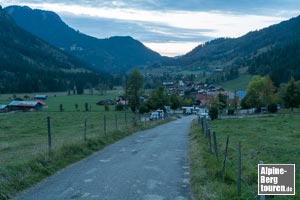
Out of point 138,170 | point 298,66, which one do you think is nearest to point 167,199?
point 138,170

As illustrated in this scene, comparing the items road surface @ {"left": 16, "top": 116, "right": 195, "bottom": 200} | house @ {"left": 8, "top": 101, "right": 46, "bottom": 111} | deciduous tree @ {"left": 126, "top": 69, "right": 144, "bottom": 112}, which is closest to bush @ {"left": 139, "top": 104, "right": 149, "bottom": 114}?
deciduous tree @ {"left": 126, "top": 69, "right": 144, "bottom": 112}

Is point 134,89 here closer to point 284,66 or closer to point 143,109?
point 143,109

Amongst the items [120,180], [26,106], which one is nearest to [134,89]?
[26,106]

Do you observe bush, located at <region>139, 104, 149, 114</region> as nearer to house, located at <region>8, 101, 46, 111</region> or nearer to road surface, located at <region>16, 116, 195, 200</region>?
house, located at <region>8, 101, 46, 111</region>

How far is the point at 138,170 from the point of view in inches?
599

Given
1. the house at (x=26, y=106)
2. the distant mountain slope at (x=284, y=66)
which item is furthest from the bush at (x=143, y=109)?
the distant mountain slope at (x=284, y=66)

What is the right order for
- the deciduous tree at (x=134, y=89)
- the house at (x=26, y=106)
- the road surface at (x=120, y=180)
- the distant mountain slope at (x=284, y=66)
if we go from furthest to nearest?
the distant mountain slope at (x=284, y=66)
the house at (x=26, y=106)
the deciduous tree at (x=134, y=89)
the road surface at (x=120, y=180)

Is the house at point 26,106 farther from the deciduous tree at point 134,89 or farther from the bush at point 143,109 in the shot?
the bush at point 143,109

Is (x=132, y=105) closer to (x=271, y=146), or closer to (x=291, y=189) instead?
(x=271, y=146)

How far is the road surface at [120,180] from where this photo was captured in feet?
37.5

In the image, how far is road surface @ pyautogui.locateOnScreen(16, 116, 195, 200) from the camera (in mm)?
11422

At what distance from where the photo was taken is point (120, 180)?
525 inches

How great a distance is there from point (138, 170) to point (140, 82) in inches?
3247

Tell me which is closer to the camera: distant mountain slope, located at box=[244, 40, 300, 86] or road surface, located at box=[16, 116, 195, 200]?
road surface, located at box=[16, 116, 195, 200]
